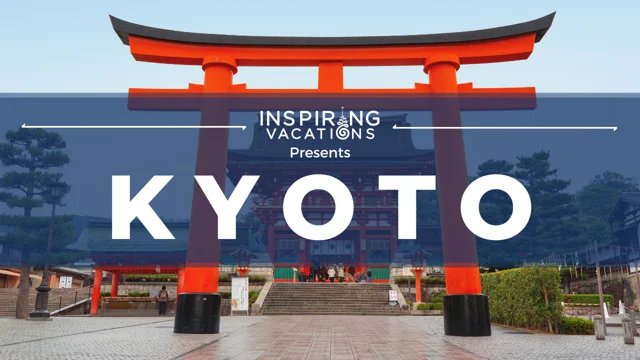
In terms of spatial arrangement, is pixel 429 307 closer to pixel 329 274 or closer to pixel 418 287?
pixel 418 287

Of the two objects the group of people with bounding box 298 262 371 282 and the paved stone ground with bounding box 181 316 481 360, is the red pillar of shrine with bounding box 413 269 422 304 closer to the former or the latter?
the group of people with bounding box 298 262 371 282

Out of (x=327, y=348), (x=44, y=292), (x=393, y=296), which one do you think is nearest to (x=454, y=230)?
(x=327, y=348)

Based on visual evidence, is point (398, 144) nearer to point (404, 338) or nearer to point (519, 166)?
point (519, 166)

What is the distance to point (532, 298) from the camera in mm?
10516

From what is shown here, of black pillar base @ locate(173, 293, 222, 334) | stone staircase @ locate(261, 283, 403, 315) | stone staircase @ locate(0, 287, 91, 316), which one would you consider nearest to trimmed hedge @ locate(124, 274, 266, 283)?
stone staircase @ locate(0, 287, 91, 316)

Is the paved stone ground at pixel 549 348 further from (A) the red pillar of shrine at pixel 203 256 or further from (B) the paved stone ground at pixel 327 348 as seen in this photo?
(A) the red pillar of shrine at pixel 203 256

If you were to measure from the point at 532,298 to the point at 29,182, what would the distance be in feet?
62.6

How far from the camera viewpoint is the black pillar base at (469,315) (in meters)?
8.19

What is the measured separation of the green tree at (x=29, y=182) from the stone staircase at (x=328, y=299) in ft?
31.6

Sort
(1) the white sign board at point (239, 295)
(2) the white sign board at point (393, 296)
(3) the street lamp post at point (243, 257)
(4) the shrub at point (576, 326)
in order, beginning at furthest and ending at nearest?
1. (3) the street lamp post at point (243, 257)
2. (2) the white sign board at point (393, 296)
3. (1) the white sign board at point (239, 295)
4. (4) the shrub at point (576, 326)

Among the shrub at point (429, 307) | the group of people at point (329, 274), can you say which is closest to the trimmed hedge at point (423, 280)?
the group of people at point (329, 274)

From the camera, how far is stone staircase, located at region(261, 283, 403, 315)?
20828 mm

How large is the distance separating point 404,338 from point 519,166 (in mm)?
25502

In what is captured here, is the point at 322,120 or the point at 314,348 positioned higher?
the point at 322,120
